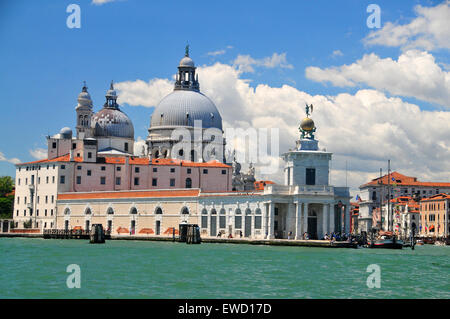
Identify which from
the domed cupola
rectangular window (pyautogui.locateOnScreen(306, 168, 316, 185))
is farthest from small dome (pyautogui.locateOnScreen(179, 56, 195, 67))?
rectangular window (pyautogui.locateOnScreen(306, 168, 316, 185))

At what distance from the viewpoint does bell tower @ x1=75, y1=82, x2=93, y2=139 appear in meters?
92.1

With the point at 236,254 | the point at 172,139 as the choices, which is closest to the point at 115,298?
the point at 236,254

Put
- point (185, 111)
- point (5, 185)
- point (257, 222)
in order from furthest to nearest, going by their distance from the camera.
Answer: point (5, 185), point (185, 111), point (257, 222)

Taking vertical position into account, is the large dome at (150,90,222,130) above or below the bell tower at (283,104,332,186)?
above

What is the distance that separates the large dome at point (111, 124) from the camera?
3654 inches

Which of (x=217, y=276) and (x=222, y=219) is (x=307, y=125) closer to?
(x=222, y=219)

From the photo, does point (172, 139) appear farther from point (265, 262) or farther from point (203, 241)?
point (265, 262)

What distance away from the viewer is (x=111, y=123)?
3671 inches

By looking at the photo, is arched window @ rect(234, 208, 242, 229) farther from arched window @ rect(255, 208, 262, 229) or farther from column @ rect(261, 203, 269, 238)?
column @ rect(261, 203, 269, 238)

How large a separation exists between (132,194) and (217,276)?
45060mm

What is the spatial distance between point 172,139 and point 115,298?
66.3m

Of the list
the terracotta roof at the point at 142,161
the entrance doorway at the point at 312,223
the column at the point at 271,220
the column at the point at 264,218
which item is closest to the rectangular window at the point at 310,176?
the entrance doorway at the point at 312,223

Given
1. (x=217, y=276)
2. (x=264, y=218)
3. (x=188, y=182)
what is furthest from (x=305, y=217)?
(x=217, y=276)
